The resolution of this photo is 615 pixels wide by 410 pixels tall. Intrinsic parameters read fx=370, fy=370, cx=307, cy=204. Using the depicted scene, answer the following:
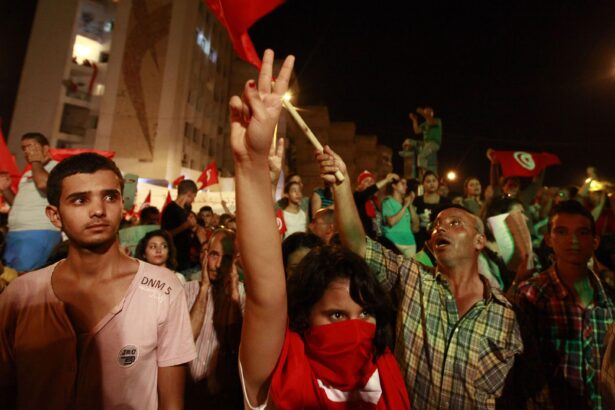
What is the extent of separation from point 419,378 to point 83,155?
2.37m

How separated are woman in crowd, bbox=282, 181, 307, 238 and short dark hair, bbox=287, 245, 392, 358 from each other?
11.7ft

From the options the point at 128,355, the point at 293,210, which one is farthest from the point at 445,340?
the point at 293,210

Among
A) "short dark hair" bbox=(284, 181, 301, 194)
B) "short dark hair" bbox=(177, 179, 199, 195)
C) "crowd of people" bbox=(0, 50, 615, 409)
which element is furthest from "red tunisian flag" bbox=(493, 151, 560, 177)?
"short dark hair" bbox=(177, 179, 199, 195)

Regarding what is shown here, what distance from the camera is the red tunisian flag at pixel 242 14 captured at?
2.17 m

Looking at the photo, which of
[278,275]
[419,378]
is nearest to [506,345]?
[419,378]

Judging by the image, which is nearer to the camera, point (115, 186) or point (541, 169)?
point (115, 186)

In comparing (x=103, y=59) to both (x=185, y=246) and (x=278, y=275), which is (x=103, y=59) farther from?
(x=278, y=275)

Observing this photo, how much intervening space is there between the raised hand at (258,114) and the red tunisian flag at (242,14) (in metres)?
0.90

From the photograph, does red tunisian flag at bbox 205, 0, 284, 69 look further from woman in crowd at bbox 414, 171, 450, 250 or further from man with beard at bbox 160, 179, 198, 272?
woman in crowd at bbox 414, 171, 450, 250

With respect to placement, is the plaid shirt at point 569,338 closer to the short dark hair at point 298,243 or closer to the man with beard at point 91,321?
the short dark hair at point 298,243

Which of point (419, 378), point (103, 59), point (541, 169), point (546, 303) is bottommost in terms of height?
point (419, 378)

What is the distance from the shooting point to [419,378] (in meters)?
2.31

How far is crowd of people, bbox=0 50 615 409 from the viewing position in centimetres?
141

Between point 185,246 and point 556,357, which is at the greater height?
point 185,246
